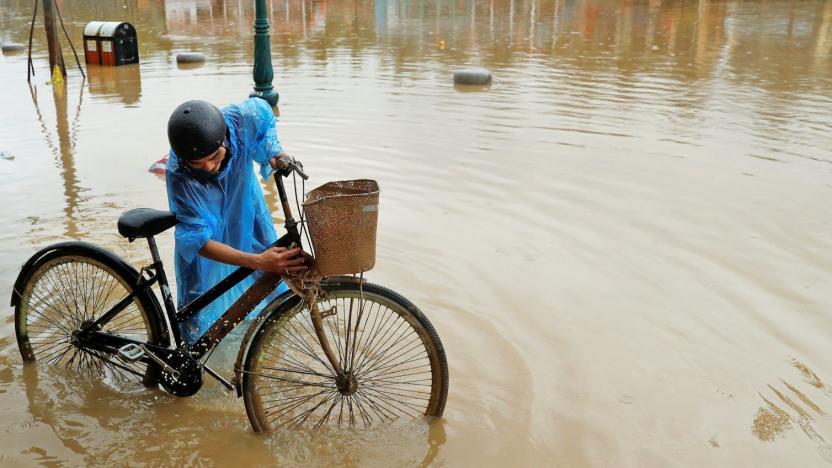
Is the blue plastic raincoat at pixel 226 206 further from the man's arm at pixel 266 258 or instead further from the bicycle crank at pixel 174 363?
the bicycle crank at pixel 174 363

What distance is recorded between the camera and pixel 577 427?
3443 millimetres

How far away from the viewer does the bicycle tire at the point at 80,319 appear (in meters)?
3.38

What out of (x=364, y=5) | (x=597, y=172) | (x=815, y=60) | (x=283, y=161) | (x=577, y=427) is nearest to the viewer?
(x=283, y=161)

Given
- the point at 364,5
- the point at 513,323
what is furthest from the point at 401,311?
the point at 364,5

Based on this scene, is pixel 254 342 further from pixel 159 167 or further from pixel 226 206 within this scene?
pixel 159 167

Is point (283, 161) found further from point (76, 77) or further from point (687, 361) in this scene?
point (76, 77)

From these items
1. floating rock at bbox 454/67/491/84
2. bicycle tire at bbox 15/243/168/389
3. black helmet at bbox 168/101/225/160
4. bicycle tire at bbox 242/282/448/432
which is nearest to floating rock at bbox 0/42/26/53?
floating rock at bbox 454/67/491/84

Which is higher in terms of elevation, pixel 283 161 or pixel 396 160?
pixel 283 161

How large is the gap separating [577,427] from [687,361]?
0.91 metres

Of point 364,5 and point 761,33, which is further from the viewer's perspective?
point 364,5

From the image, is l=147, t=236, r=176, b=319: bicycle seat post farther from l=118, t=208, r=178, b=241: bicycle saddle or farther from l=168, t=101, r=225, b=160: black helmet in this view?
l=168, t=101, r=225, b=160: black helmet

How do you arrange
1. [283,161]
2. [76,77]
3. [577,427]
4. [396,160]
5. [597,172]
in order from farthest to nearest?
[76,77], [396,160], [597,172], [577,427], [283,161]

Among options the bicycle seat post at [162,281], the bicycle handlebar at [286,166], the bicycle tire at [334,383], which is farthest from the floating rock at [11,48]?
the bicycle handlebar at [286,166]

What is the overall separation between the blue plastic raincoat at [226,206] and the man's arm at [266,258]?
0.06 metres
